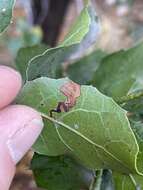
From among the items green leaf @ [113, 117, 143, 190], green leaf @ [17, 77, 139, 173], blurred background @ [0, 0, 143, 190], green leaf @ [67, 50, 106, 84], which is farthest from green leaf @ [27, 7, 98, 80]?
blurred background @ [0, 0, 143, 190]

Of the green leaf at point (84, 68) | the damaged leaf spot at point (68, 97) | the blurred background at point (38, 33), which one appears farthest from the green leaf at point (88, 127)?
the blurred background at point (38, 33)

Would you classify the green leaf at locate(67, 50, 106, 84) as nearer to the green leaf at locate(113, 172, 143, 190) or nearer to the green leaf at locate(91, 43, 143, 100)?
the green leaf at locate(91, 43, 143, 100)

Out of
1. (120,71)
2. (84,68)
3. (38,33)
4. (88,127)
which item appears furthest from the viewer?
(38,33)

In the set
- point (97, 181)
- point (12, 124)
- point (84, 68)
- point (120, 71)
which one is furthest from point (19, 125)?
point (84, 68)

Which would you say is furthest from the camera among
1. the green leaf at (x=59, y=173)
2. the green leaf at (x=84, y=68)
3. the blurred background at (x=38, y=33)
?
the blurred background at (x=38, y=33)

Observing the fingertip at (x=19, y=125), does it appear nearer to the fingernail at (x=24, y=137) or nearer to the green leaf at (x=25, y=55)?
the fingernail at (x=24, y=137)

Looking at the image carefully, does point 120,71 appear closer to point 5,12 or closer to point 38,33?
point 5,12

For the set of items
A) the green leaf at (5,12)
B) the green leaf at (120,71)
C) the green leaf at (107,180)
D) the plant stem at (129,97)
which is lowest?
the green leaf at (107,180)
